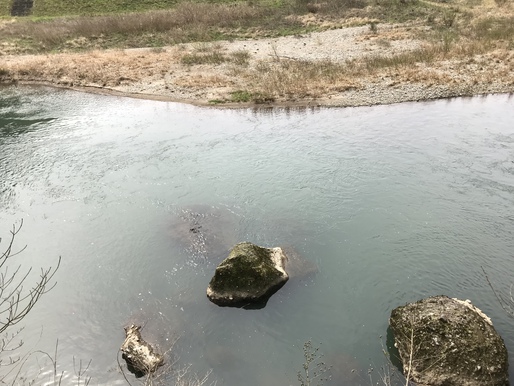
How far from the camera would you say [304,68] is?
43.1 m

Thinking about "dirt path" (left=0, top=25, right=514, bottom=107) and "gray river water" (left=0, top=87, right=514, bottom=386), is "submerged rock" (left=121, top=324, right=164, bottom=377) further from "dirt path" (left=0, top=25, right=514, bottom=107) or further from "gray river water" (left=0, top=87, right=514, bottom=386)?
"dirt path" (left=0, top=25, right=514, bottom=107)

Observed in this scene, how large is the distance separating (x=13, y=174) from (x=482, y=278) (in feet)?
94.6

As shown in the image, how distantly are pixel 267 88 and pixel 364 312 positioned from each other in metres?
27.1

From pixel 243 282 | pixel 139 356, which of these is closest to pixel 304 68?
pixel 243 282

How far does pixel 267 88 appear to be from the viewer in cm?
3916

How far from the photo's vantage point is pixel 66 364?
1527cm

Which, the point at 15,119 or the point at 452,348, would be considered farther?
the point at 15,119

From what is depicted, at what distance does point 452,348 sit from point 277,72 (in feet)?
112

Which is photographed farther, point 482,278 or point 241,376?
point 482,278

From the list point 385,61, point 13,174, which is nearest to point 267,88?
point 385,61

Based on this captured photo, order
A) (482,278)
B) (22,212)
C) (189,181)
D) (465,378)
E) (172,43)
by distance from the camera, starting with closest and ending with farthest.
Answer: (465,378) < (482,278) < (22,212) < (189,181) < (172,43)

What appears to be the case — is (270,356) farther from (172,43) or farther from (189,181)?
(172,43)

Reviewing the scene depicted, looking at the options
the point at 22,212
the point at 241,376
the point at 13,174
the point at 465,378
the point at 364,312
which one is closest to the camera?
the point at 465,378

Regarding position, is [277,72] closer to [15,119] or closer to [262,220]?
[262,220]
